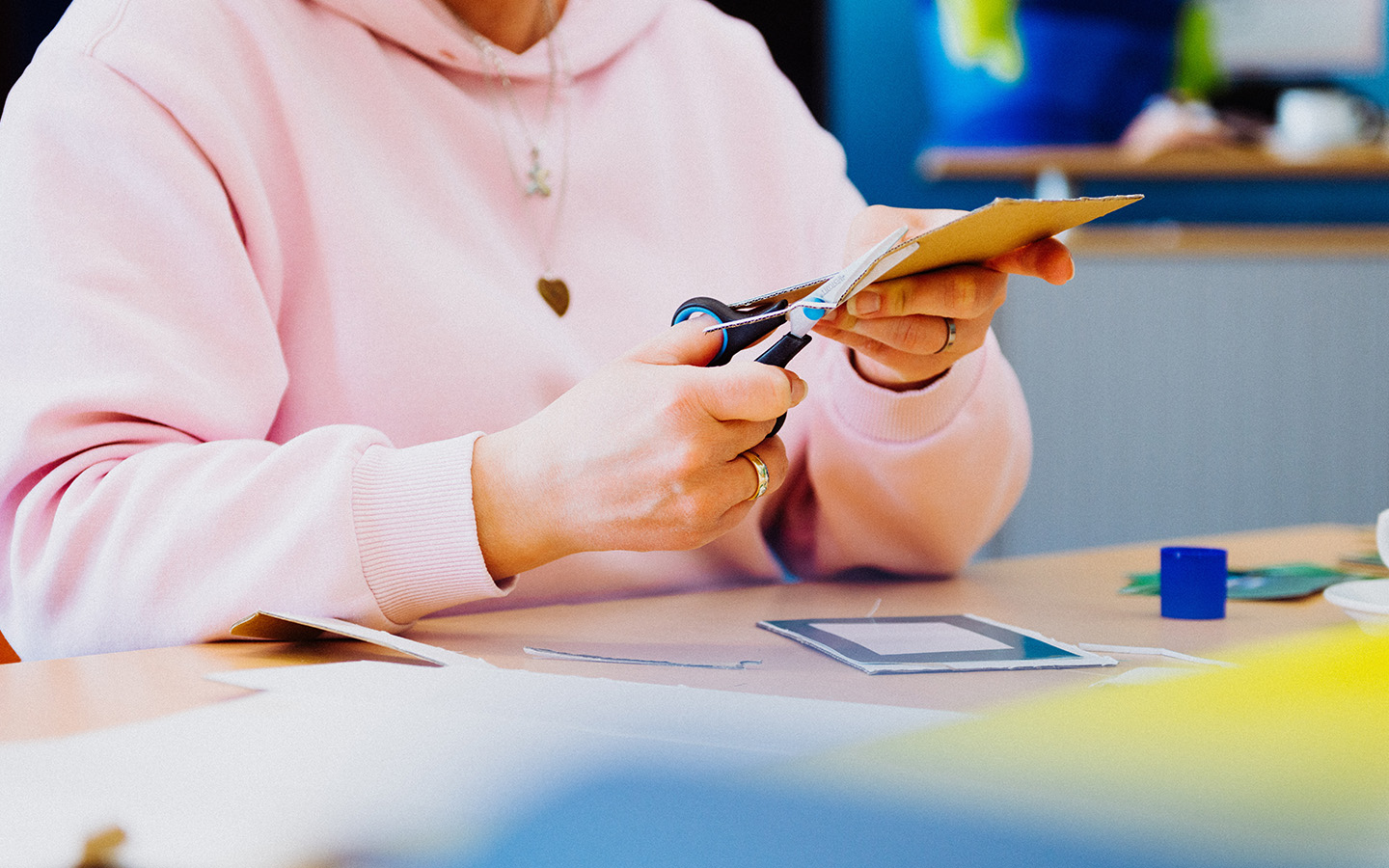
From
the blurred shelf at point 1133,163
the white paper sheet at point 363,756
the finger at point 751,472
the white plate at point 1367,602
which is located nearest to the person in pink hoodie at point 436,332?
the finger at point 751,472

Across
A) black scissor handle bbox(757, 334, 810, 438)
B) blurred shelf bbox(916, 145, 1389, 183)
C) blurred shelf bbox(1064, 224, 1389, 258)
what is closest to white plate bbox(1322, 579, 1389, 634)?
black scissor handle bbox(757, 334, 810, 438)

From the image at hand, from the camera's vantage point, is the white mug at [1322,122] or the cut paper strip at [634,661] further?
the white mug at [1322,122]

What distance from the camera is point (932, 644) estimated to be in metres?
0.68

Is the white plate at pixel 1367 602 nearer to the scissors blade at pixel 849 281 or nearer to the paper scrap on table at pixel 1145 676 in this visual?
the paper scrap on table at pixel 1145 676

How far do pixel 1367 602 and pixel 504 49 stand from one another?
719 mm

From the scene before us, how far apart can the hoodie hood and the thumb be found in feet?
1.34

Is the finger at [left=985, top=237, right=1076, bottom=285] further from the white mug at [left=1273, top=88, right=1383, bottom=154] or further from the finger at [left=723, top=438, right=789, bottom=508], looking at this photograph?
the white mug at [left=1273, top=88, right=1383, bottom=154]

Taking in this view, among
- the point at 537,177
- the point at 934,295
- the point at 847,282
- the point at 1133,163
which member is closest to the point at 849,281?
the point at 847,282

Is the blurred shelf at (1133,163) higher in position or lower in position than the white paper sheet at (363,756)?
higher

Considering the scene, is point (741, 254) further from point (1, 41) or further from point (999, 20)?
point (999, 20)

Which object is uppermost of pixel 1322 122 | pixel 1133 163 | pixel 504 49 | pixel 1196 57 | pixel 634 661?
pixel 1196 57

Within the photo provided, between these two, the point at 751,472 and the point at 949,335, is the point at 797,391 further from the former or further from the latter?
the point at 949,335

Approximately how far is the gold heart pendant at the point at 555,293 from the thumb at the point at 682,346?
303 millimetres

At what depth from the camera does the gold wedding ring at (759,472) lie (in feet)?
2.22
